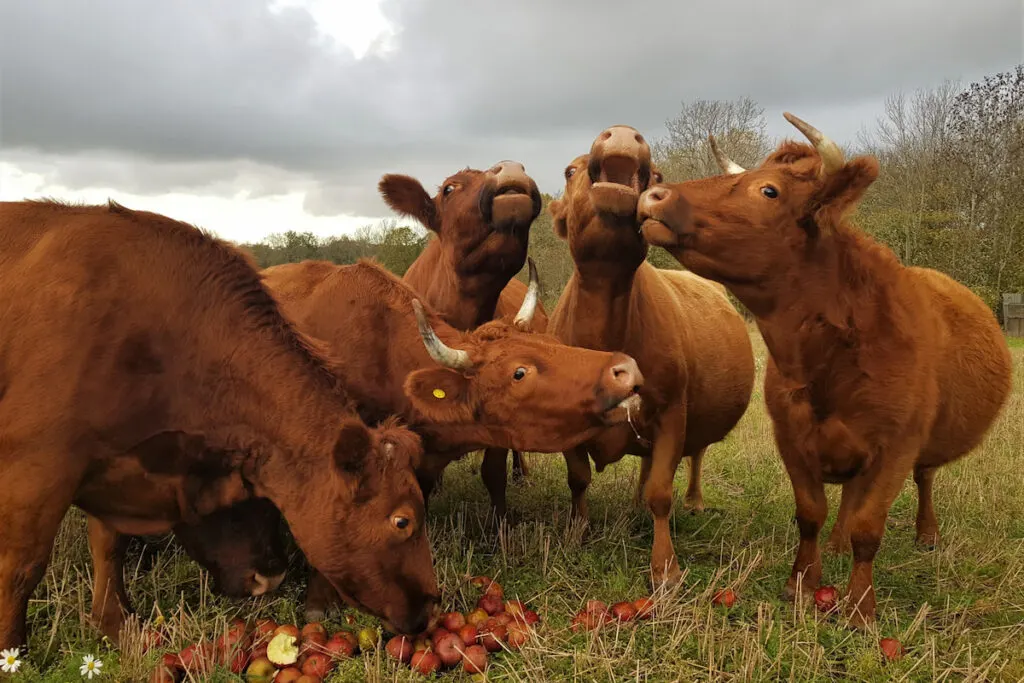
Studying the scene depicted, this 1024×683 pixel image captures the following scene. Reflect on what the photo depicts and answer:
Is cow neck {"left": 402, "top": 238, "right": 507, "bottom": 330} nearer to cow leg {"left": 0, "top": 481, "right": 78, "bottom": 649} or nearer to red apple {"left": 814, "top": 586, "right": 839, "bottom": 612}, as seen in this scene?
cow leg {"left": 0, "top": 481, "right": 78, "bottom": 649}

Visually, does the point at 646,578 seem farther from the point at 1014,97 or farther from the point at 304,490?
the point at 1014,97

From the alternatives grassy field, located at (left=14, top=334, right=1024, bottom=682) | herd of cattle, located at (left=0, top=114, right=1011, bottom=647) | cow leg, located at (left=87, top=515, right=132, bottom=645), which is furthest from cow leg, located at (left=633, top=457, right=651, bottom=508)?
cow leg, located at (left=87, top=515, right=132, bottom=645)

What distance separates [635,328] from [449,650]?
2.28 meters

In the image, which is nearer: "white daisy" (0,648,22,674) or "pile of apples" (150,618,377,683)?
"white daisy" (0,648,22,674)

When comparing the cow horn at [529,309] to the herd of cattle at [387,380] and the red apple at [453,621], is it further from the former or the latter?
the red apple at [453,621]

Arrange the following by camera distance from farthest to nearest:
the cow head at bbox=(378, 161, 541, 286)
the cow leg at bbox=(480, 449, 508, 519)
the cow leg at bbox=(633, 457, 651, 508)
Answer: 1. the cow leg at bbox=(633, 457, 651, 508)
2. the cow leg at bbox=(480, 449, 508, 519)
3. the cow head at bbox=(378, 161, 541, 286)

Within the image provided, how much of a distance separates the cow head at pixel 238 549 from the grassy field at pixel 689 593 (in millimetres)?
141

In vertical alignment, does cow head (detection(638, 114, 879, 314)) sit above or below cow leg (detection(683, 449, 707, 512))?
above

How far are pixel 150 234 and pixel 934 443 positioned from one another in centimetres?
486

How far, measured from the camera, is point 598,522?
550 centimetres

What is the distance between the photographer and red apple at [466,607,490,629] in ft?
11.6

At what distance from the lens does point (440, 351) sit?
3570 millimetres

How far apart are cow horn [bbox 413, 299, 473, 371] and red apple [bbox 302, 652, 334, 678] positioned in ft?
5.06

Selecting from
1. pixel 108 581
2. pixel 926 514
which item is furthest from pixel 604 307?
pixel 108 581
